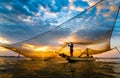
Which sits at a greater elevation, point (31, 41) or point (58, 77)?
point (31, 41)

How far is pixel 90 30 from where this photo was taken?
23.6 metres

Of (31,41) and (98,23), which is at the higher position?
(98,23)

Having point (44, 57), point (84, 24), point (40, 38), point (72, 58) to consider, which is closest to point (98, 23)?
point (84, 24)

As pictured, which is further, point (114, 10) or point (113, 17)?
point (113, 17)

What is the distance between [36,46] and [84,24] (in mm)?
9363

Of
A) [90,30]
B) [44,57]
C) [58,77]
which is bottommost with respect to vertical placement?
[58,77]

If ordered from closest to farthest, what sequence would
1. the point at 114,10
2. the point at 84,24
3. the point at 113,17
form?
the point at 114,10 < the point at 113,17 < the point at 84,24

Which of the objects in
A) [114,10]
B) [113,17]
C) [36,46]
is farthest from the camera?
[36,46]

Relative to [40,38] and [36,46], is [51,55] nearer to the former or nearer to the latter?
[36,46]

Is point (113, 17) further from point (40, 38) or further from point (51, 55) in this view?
point (51, 55)

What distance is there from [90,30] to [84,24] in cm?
215

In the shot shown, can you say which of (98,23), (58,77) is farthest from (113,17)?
(58,77)

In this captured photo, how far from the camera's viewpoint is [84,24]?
21828 mm

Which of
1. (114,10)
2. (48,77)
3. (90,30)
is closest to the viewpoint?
(48,77)
